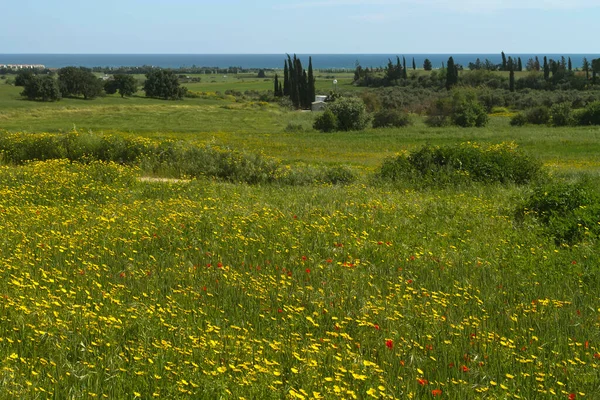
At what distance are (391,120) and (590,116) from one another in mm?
14866

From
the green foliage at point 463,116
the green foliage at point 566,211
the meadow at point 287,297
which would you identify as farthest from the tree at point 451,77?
the green foliage at point 566,211

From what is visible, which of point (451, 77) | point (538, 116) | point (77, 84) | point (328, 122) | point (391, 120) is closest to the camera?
point (328, 122)

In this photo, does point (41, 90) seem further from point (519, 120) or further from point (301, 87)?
point (519, 120)

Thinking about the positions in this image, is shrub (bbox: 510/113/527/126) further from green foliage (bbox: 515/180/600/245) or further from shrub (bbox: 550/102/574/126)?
green foliage (bbox: 515/180/600/245)

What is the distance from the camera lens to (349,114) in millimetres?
48656

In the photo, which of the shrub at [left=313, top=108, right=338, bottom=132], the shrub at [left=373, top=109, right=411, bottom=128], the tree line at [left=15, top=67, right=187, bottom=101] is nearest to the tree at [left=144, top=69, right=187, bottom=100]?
the tree line at [left=15, top=67, right=187, bottom=101]

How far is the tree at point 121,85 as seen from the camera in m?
91.7

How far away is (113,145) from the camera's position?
65.7ft

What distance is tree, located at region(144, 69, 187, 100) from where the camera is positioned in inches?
3568

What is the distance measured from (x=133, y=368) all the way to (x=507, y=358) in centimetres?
308

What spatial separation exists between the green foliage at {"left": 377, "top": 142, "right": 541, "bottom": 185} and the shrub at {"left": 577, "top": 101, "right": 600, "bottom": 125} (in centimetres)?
3363

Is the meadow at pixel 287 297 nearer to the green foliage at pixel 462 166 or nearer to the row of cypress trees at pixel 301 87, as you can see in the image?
the green foliage at pixel 462 166

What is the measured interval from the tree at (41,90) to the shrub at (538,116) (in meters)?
53.7

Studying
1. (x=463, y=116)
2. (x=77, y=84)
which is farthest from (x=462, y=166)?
(x=77, y=84)
